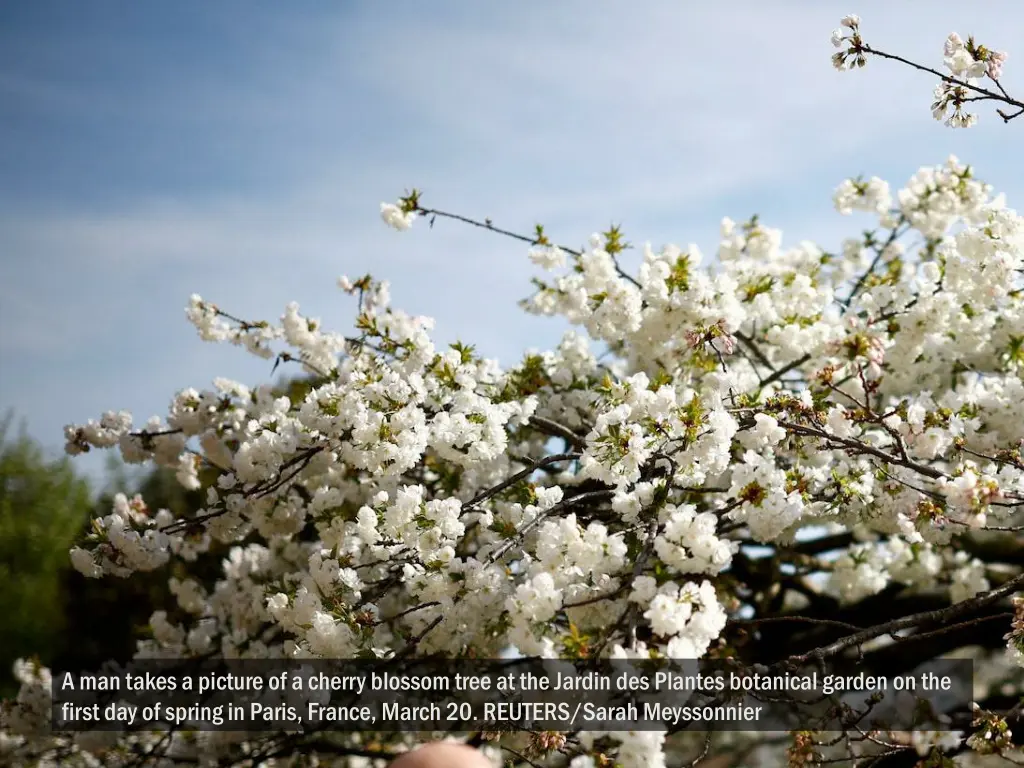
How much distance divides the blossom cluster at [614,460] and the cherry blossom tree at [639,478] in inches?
0.5

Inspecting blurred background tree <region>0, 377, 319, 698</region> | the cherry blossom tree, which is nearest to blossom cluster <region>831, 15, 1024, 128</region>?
the cherry blossom tree

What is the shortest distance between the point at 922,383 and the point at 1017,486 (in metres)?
1.59

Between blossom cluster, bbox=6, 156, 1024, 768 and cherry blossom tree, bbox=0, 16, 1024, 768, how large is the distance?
0.04 feet

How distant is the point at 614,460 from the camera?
2840mm

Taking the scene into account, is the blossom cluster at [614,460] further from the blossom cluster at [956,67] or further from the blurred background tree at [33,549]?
the blurred background tree at [33,549]

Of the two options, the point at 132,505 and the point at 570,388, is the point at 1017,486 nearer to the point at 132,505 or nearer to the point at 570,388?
the point at 570,388

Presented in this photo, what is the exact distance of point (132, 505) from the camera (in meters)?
3.96

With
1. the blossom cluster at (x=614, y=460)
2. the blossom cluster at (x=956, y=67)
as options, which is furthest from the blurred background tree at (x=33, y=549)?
the blossom cluster at (x=956, y=67)

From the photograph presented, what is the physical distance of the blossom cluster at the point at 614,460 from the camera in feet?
9.07

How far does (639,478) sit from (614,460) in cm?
25

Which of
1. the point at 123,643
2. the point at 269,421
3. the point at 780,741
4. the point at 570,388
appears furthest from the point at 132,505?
the point at 123,643

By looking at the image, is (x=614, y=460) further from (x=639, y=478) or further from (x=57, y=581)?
(x=57, y=581)

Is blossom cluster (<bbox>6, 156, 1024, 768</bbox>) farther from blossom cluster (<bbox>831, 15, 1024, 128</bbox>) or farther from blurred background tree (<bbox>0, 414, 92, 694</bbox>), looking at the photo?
blurred background tree (<bbox>0, 414, 92, 694</bbox>)

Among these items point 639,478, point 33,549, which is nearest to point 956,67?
point 639,478
